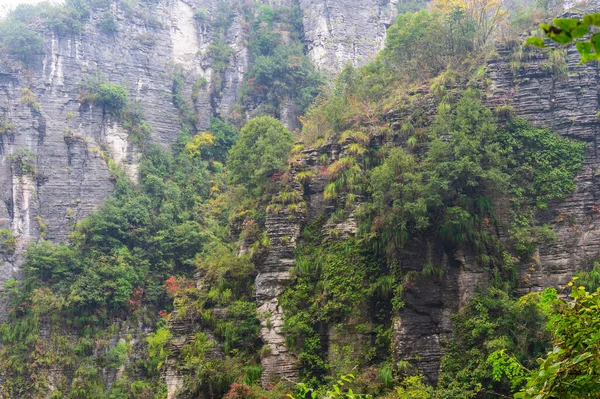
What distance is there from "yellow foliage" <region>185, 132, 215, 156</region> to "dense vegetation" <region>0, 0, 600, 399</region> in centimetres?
536

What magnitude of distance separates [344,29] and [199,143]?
37.2ft

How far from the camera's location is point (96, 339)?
834 inches

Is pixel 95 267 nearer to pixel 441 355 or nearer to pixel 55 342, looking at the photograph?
pixel 55 342

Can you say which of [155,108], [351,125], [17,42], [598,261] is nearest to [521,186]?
[598,261]

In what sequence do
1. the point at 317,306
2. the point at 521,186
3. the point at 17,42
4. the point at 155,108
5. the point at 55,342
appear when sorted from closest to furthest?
the point at 317,306 → the point at 521,186 → the point at 55,342 → the point at 17,42 → the point at 155,108

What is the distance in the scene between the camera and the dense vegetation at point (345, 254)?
510 inches

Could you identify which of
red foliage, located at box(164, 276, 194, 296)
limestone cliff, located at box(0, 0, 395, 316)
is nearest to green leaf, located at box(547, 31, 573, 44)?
red foliage, located at box(164, 276, 194, 296)

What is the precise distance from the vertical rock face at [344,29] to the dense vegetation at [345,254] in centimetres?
1173

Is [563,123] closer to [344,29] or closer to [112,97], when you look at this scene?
[344,29]

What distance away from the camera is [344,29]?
3262cm

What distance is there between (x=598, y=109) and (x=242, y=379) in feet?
38.9

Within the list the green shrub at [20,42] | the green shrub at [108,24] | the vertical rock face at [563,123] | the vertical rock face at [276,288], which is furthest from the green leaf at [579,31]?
the green shrub at [108,24]

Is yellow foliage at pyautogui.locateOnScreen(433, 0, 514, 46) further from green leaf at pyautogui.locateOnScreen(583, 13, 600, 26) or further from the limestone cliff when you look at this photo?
green leaf at pyautogui.locateOnScreen(583, 13, 600, 26)

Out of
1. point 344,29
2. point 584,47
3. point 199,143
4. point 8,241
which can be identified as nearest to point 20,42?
point 199,143
